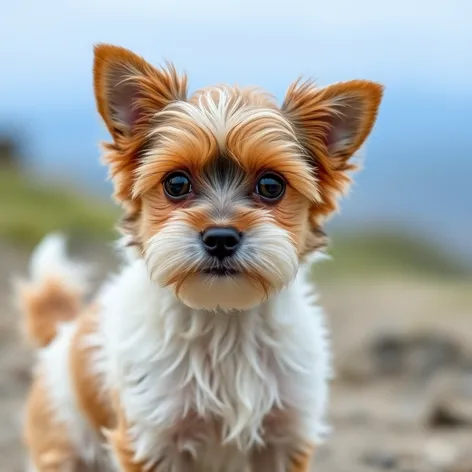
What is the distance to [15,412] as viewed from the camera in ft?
27.2

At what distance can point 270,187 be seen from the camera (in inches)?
172

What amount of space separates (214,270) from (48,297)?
2.35 metres

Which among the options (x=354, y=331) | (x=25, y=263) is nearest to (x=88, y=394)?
(x=354, y=331)

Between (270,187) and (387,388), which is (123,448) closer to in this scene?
(270,187)

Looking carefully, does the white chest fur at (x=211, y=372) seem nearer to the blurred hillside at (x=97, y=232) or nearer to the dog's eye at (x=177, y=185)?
the dog's eye at (x=177, y=185)

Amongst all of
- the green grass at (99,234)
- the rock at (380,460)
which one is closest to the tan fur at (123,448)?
the rock at (380,460)

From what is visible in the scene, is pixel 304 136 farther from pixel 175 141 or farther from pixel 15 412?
pixel 15 412

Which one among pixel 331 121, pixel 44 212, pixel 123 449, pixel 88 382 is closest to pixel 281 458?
pixel 123 449

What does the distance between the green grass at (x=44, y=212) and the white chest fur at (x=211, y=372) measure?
451 inches

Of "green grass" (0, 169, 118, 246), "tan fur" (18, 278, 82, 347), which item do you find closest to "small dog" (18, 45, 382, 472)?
"tan fur" (18, 278, 82, 347)

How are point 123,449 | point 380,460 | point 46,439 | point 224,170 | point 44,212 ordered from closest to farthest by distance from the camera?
point 224,170 → point 123,449 → point 46,439 → point 380,460 → point 44,212

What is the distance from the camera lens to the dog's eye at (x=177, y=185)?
14.3 ft

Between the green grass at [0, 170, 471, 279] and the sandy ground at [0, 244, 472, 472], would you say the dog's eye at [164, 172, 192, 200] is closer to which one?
the sandy ground at [0, 244, 472, 472]

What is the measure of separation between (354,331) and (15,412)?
17.3ft
